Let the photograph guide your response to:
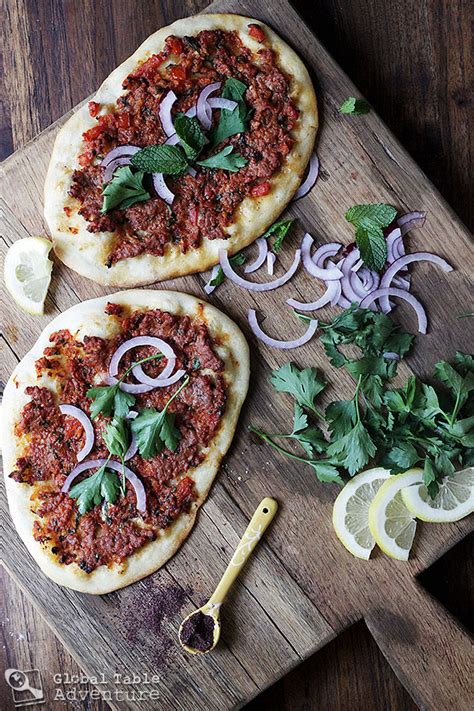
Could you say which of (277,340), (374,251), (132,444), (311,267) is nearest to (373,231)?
(374,251)

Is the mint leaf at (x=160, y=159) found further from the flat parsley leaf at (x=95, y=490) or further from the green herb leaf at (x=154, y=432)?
the flat parsley leaf at (x=95, y=490)

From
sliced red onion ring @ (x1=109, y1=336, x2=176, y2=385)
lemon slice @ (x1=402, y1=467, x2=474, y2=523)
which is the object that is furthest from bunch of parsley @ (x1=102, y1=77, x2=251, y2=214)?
lemon slice @ (x1=402, y1=467, x2=474, y2=523)

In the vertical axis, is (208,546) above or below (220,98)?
below

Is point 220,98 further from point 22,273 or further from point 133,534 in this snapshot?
point 133,534

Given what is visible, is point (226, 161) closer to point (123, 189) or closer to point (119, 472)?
point (123, 189)

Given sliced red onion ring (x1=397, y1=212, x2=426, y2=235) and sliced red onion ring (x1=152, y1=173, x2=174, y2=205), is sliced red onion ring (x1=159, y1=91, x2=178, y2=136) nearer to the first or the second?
sliced red onion ring (x1=152, y1=173, x2=174, y2=205)

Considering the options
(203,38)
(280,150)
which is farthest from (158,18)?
(280,150)

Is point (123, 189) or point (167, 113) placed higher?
point (167, 113)
